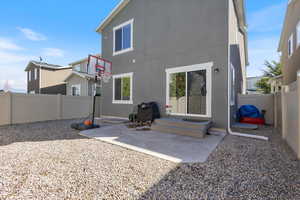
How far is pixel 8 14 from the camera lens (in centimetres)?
931

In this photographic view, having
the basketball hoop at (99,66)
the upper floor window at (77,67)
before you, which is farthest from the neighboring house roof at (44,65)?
the basketball hoop at (99,66)

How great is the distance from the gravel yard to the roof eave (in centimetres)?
788

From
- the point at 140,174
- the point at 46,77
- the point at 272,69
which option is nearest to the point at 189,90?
the point at 140,174

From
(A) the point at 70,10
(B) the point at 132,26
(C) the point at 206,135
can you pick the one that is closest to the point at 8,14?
(A) the point at 70,10

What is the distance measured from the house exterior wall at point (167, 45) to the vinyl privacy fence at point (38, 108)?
2217 mm

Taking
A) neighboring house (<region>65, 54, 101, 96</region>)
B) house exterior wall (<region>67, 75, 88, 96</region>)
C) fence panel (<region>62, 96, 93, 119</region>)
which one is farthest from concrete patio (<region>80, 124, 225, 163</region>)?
house exterior wall (<region>67, 75, 88, 96</region>)

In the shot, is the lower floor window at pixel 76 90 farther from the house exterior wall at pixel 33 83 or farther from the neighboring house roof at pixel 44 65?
the house exterior wall at pixel 33 83

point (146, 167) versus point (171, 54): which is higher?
point (171, 54)

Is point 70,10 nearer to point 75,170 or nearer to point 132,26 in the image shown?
point 132,26

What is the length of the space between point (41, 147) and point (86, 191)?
262cm

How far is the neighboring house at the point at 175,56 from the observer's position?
16.8 feet

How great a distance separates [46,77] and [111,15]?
1349cm

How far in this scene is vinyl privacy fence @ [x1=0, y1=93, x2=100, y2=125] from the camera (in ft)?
22.6

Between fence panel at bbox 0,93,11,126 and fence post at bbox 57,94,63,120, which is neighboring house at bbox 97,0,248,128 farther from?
fence panel at bbox 0,93,11,126
